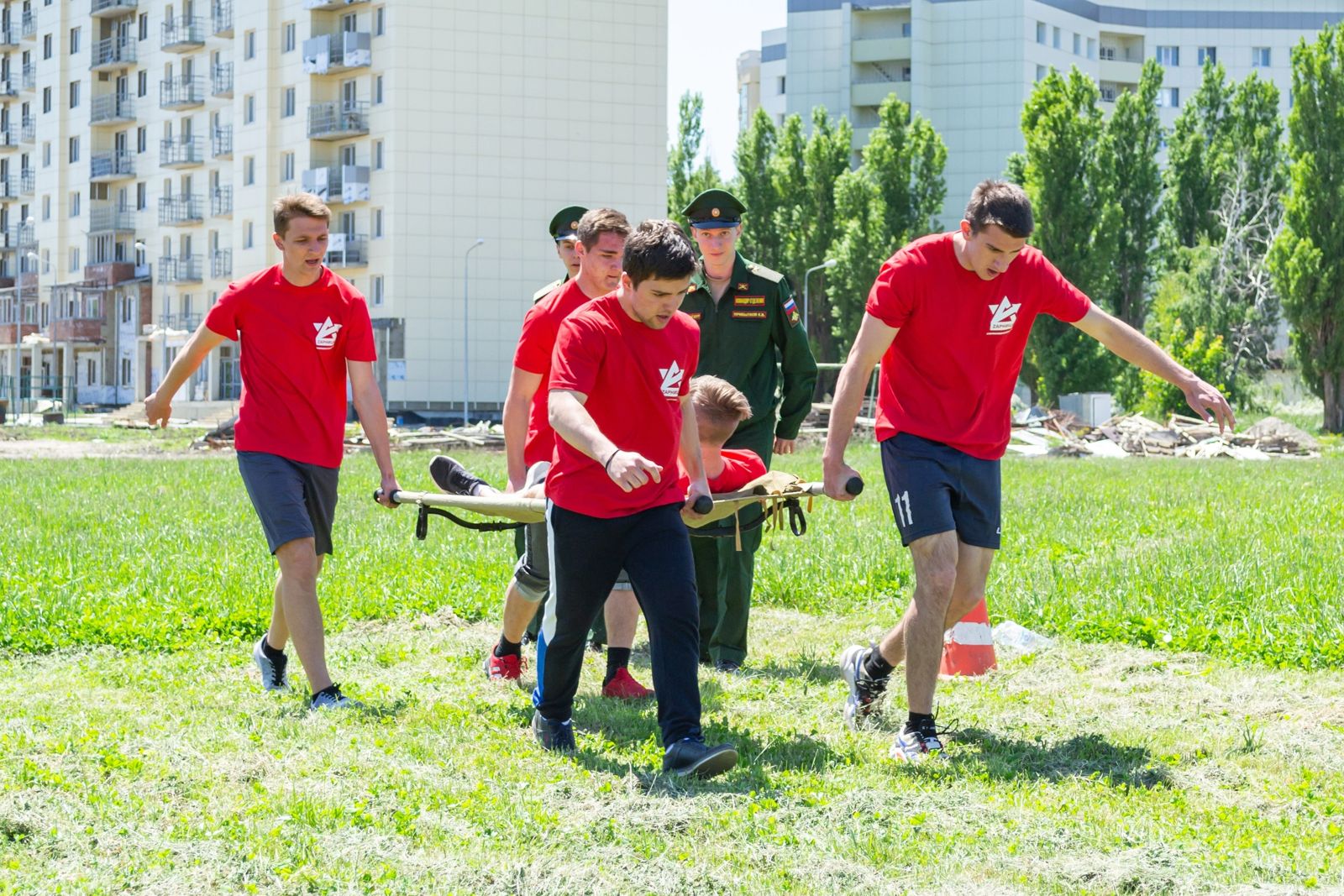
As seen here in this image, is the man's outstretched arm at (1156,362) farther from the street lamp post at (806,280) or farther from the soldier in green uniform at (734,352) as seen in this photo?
the street lamp post at (806,280)

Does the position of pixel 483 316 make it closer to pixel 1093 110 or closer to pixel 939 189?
pixel 939 189

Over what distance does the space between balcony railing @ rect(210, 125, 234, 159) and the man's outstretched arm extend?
220 feet

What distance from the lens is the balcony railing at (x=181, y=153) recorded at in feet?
235

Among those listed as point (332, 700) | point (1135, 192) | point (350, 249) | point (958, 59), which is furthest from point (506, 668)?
point (958, 59)

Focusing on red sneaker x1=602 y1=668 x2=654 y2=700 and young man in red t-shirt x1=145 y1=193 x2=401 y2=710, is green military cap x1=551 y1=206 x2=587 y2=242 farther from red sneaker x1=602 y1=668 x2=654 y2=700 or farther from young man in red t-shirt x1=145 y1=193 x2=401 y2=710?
red sneaker x1=602 y1=668 x2=654 y2=700

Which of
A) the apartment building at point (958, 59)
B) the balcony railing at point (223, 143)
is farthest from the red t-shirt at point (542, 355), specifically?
the apartment building at point (958, 59)

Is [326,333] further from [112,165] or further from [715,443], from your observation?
[112,165]

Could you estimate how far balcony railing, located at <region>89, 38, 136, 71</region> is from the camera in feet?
255

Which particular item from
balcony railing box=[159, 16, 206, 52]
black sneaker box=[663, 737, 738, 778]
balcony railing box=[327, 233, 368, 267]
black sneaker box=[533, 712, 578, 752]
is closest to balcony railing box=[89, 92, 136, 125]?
balcony railing box=[159, 16, 206, 52]

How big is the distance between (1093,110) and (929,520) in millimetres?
54840

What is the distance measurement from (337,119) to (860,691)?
197 feet

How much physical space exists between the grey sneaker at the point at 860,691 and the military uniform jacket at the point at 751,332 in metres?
1.92

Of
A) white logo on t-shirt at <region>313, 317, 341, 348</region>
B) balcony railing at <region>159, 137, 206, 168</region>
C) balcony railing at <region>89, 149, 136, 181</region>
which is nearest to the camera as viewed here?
white logo on t-shirt at <region>313, 317, 341, 348</region>

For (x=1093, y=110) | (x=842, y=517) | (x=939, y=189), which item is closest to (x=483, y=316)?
(x=939, y=189)
